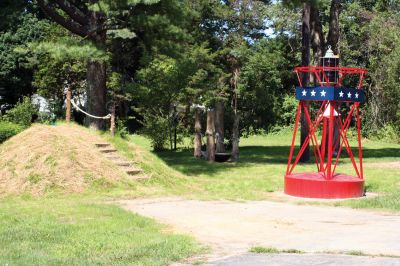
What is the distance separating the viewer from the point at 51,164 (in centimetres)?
1399

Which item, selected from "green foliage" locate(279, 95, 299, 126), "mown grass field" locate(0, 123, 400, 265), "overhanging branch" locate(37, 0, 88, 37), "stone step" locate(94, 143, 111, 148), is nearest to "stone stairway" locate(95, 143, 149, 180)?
"stone step" locate(94, 143, 111, 148)

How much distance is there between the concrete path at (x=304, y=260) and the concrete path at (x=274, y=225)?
14.4 inches

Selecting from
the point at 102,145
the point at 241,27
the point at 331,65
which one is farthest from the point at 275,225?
the point at 241,27

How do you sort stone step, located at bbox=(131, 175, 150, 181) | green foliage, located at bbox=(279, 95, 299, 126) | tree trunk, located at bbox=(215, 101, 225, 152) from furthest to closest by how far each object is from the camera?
green foliage, located at bbox=(279, 95, 299, 126) < tree trunk, located at bbox=(215, 101, 225, 152) < stone step, located at bbox=(131, 175, 150, 181)

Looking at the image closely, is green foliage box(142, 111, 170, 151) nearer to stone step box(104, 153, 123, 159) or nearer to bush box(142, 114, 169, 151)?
bush box(142, 114, 169, 151)

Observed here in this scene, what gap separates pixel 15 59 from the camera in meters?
35.2

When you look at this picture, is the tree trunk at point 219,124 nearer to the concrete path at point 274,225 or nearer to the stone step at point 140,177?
the stone step at point 140,177

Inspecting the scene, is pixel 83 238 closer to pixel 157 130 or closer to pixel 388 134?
pixel 157 130

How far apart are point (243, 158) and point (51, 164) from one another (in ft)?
38.2

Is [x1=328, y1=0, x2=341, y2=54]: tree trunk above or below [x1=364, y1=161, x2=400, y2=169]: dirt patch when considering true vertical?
above

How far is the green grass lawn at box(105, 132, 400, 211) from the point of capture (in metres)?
14.0

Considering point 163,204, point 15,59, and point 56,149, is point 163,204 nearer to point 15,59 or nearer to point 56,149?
point 56,149

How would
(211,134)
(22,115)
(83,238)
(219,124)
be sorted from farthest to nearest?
1. (219,124)
2. (22,115)
3. (211,134)
4. (83,238)

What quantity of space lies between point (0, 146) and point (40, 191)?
3228 mm
